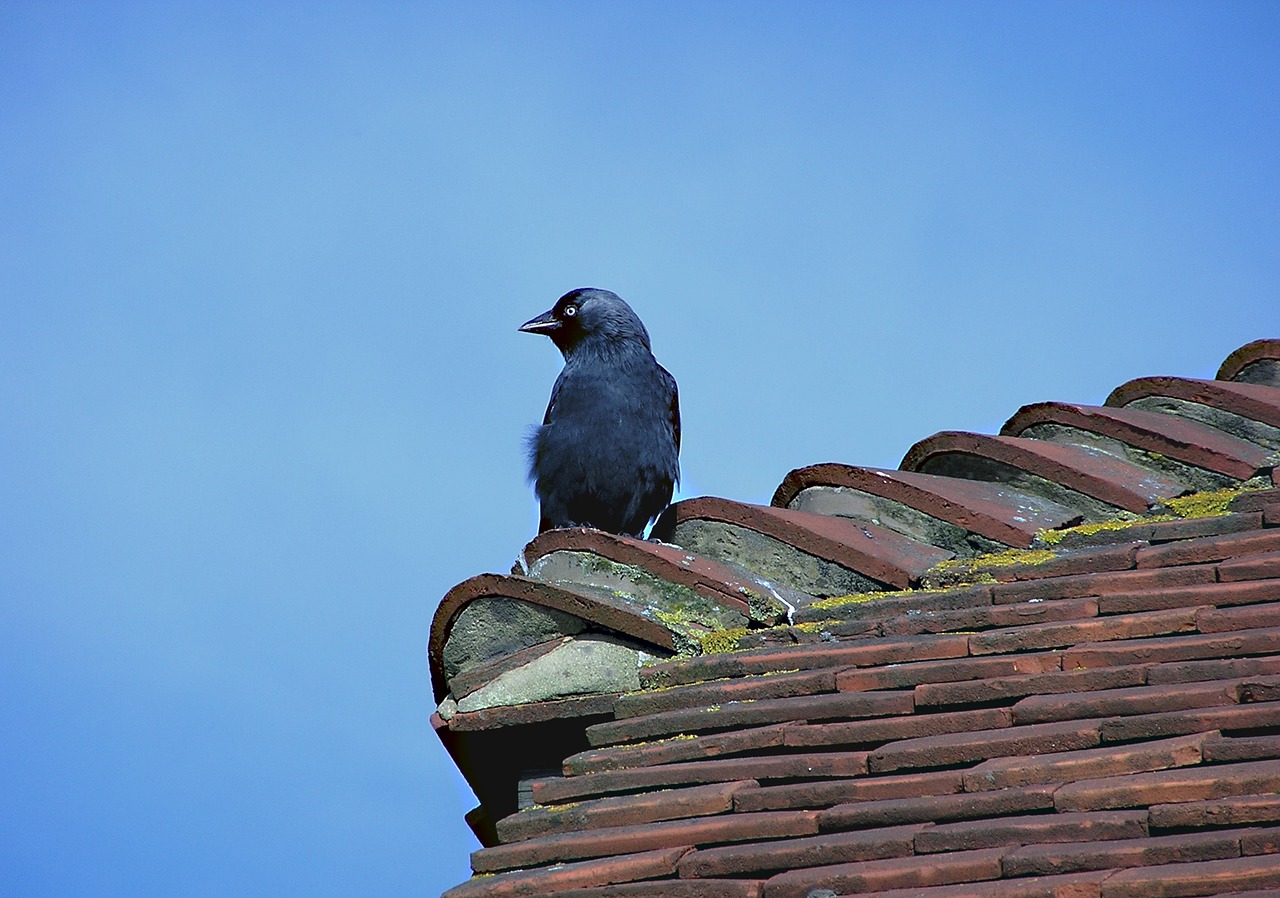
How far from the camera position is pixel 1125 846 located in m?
2.11

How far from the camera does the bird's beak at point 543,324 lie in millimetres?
5652

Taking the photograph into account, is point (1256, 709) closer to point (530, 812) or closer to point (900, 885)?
point (900, 885)

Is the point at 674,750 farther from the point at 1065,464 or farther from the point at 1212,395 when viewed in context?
the point at 1212,395

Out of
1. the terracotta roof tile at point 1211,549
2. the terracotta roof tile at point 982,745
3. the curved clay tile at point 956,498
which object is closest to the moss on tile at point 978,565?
the curved clay tile at point 956,498

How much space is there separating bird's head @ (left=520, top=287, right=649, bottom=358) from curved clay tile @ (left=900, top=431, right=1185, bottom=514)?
144 cm

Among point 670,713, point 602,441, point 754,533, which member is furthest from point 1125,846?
point 602,441

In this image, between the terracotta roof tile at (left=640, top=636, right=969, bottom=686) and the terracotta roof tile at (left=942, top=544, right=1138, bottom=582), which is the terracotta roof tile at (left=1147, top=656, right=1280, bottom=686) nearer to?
the terracotta roof tile at (left=640, top=636, right=969, bottom=686)

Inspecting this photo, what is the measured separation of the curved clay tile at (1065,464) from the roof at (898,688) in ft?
0.03

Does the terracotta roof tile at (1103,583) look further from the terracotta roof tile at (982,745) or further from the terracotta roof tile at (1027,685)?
the terracotta roof tile at (982,745)

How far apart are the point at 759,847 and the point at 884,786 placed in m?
0.23

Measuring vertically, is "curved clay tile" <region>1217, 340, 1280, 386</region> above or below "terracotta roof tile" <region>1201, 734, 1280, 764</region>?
above

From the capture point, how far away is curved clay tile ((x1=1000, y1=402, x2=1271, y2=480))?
3807mm

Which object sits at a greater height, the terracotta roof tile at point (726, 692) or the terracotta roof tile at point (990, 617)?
the terracotta roof tile at point (990, 617)

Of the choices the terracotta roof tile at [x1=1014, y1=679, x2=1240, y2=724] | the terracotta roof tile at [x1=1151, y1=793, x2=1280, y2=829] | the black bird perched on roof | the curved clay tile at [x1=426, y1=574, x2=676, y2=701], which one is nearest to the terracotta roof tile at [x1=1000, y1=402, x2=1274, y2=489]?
the black bird perched on roof
